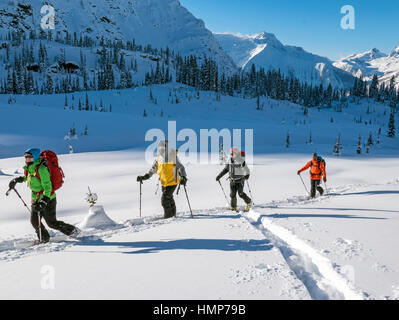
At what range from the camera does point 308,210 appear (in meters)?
→ 7.38

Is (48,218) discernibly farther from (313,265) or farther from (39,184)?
(313,265)

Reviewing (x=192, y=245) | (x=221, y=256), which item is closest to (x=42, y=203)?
(x=192, y=245)

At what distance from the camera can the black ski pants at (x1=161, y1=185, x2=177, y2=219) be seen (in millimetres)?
7090

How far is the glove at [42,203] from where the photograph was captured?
492 cm

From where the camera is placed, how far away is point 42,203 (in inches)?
196

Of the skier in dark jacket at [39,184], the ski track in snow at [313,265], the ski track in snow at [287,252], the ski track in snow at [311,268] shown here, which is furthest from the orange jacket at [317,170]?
the skier in dark jacket at [39,184]

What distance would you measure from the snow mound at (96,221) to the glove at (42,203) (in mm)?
1462

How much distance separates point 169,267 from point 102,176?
11307 mm

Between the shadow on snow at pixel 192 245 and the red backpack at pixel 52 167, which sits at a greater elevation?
the red backpack at pixel 52 167

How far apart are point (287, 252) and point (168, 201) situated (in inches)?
138

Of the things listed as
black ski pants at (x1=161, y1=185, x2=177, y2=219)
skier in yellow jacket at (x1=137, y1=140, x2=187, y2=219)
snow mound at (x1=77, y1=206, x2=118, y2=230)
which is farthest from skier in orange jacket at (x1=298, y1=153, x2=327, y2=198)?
snow mound at (x1=77, y1=206, x2=118, y2=230)

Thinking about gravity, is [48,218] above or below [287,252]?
above

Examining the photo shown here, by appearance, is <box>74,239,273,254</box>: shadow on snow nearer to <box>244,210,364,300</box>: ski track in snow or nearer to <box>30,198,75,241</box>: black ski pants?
<box>244,210,364,300</box>: ski track in snow

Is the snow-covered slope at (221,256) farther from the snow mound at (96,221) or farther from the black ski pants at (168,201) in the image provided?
the black ski pants at (168,201)
